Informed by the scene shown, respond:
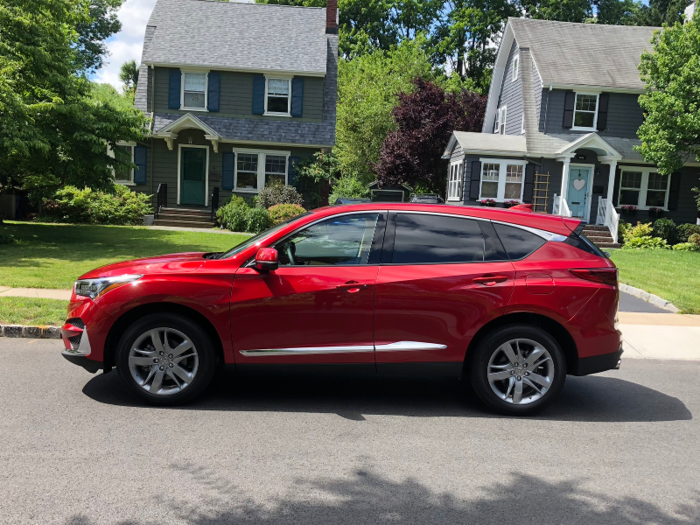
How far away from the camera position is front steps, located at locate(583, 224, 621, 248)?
2384 cm

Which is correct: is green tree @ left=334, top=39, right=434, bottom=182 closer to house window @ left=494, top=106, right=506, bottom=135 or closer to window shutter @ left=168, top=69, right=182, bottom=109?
house window @ left=494, top=106, right=506, bottom=135

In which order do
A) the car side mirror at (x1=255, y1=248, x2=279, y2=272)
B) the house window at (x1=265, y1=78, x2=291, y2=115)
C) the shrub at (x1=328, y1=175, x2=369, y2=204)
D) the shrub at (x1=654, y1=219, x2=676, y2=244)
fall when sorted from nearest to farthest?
the car side mirror at (x1=255, y1=248, x2=279, y2=272) < the shrub at (x1=654, y1=219, x2=676, y2=244) < the house window at (x1=265, y1=78, x2=291, y2=115) < the shrub at (x1=328, y1=175, x2=369, y2=204)

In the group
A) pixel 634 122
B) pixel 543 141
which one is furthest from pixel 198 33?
pixel 634 122

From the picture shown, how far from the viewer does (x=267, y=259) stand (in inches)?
199

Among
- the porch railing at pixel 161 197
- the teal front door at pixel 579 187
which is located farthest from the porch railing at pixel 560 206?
the porch railing at pixel 161 197

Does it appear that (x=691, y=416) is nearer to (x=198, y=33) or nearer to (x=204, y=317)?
(x=204, y=317)

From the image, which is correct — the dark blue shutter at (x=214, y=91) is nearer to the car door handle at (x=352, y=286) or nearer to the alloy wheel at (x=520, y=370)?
the car door handle at (x=352, y=286)

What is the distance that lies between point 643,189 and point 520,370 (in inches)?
956

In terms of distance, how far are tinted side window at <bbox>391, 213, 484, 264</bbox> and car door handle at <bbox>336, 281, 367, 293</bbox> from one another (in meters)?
0.38

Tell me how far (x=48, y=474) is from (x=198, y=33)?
1055 inches

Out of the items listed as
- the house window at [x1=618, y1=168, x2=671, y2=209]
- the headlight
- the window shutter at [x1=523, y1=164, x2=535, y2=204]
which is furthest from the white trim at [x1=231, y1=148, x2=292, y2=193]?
the headlight

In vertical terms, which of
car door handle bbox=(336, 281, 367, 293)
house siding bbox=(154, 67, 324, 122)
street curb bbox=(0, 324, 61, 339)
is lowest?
street curb bbox=(0, 324, 61, 339)

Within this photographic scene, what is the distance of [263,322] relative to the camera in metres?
5.18

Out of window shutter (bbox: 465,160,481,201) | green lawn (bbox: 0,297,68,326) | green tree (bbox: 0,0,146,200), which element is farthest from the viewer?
window shutter (bbox: 465,160,481,201)
